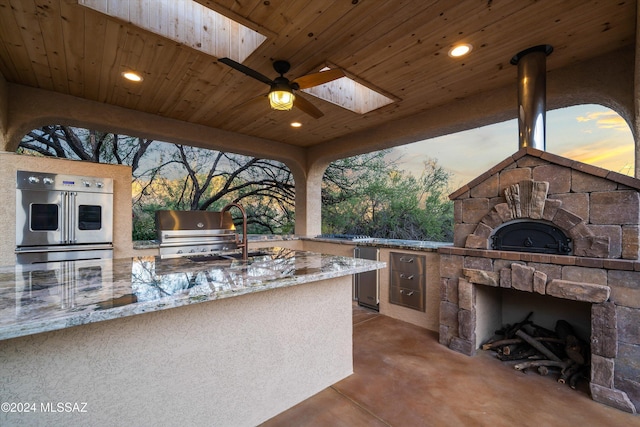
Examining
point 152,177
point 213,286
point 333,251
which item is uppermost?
point 152,177

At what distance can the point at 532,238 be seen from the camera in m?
2.25

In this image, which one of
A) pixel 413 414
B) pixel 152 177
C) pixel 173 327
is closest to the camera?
pixel 173 327

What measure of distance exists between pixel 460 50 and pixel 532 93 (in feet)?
2.26

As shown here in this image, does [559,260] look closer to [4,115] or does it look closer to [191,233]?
[191,233]

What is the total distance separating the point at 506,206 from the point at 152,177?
669cm

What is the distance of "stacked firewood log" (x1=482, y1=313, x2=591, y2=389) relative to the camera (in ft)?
7.06

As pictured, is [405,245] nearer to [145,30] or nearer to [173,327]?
[173,327]

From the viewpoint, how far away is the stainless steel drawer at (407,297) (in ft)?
10.5

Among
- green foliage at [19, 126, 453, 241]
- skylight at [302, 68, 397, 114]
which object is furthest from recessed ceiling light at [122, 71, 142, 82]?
green foliage at [19, 126, 453, 241]

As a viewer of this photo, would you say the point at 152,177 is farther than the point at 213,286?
Yes

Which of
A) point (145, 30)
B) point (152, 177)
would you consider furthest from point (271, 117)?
point (152, 177)

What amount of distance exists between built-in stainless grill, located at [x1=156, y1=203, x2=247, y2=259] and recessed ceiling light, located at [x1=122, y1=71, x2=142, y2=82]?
1.70 m

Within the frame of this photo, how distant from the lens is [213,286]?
121 centimetres

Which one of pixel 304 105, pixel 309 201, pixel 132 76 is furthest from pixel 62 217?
pixel 309 201
